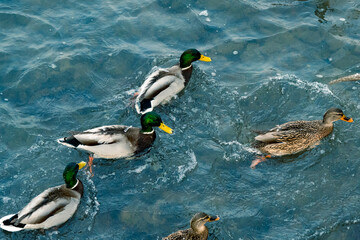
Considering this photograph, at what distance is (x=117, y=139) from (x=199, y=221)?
234cm

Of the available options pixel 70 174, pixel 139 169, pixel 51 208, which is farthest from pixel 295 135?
pixel 51 208

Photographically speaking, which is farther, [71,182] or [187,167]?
[187,167]

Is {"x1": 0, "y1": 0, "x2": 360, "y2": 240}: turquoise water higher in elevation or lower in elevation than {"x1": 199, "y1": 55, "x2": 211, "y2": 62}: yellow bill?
lower

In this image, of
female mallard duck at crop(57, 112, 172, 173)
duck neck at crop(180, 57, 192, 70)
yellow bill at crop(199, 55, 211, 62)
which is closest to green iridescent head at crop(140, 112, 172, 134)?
female mallard duck at crop(57, 112, 172, 173)

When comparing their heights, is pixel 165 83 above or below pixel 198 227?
above

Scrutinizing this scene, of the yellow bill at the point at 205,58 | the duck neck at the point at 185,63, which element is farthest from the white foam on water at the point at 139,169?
→ the yellow bill at the point at 205,58

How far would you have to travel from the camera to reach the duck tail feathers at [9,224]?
6.89m

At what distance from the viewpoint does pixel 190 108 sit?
924cm

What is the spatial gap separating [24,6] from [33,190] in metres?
5.73

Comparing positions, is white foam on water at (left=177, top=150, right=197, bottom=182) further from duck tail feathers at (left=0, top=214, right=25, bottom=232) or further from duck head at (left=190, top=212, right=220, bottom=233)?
duck tail feathers at (left=0, top=214, right=25, bottom=232)

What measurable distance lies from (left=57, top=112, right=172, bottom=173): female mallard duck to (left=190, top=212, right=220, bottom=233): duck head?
216 centimetres

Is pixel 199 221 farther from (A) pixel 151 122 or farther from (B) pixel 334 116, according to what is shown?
(B) pixel 334 116

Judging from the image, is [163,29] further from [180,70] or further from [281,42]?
[281,42]

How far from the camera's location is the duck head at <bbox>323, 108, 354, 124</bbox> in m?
8.23
